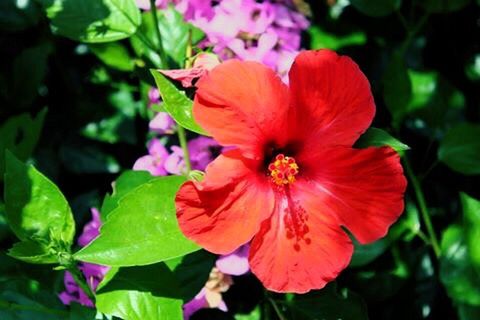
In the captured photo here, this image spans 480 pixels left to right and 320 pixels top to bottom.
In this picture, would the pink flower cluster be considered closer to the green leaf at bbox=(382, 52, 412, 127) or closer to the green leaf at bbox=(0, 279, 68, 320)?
the green leaf at bbox=(382, 52, 412, 127)

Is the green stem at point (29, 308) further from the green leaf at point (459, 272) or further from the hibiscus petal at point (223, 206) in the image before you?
the green leaf at point (459, 272)

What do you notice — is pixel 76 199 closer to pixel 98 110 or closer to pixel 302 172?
pixel 98 110

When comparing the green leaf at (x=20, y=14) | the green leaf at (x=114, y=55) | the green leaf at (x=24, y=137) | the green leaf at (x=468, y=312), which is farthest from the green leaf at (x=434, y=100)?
the green leaf at (x=20, y=14)

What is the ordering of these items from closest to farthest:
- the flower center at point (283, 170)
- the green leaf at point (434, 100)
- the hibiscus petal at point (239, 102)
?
the hibiscus petal at point (239, 102) < the flower center at point (283, 170) < the green leaf at point (434, 100)

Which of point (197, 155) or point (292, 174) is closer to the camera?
point (292, 174)

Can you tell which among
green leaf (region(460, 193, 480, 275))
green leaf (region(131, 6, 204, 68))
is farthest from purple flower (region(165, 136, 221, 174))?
green leaf (region(460, 193, 480, 275))

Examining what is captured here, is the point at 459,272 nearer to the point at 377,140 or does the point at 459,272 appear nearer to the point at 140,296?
the point at 377,140

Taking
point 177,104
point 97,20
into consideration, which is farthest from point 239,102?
point 97,20
